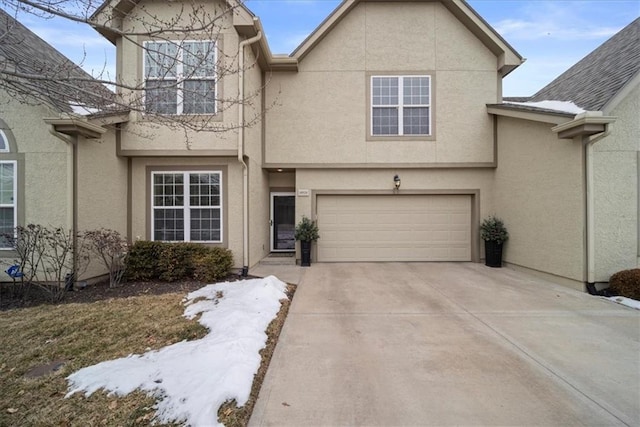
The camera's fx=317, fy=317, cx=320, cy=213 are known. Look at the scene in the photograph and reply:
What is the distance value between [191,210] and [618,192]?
9.85 metres

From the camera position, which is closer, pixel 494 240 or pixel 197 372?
pixel 197 372

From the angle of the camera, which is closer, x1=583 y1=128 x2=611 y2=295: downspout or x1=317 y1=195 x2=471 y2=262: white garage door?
x1=583 y1=128 x2=611 y2=295: downspout


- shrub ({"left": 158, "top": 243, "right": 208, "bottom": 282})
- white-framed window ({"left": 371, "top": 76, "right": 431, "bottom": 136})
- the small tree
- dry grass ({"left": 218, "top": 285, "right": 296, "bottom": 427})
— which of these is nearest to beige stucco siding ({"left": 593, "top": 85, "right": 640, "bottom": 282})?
white-framed window ({"left": 371, "top": 76, "right": 431, "bottom": 136})

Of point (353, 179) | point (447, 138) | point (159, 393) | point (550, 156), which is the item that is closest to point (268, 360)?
point (159, 393)

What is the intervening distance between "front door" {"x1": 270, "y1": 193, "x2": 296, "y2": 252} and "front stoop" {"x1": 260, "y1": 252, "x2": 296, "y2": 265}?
0.33 meters

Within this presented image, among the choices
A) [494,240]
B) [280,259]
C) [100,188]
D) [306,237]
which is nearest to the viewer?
[100,188]

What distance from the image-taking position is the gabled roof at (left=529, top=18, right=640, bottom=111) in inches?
261

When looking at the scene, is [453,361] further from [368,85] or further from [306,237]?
[368,85]

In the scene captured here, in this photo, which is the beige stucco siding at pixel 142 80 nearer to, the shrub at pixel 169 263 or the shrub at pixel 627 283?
the shrub at pixel 169 263

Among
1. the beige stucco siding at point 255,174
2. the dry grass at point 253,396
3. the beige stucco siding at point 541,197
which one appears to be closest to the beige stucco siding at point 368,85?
the beige stucco siding at point 255,174

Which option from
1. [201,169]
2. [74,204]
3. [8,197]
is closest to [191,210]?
[201,169]

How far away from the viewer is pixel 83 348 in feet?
13.4

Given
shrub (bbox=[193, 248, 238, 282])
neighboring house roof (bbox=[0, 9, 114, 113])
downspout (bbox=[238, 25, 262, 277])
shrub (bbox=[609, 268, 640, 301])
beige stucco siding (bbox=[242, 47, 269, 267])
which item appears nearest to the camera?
neighboring house roof (bbox=[0, 9, 114, 113])

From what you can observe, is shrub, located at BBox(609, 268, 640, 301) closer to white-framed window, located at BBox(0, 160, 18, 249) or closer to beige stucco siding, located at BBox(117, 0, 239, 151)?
beige stucco siding, located at BBox(117, 0, 239, 151)
